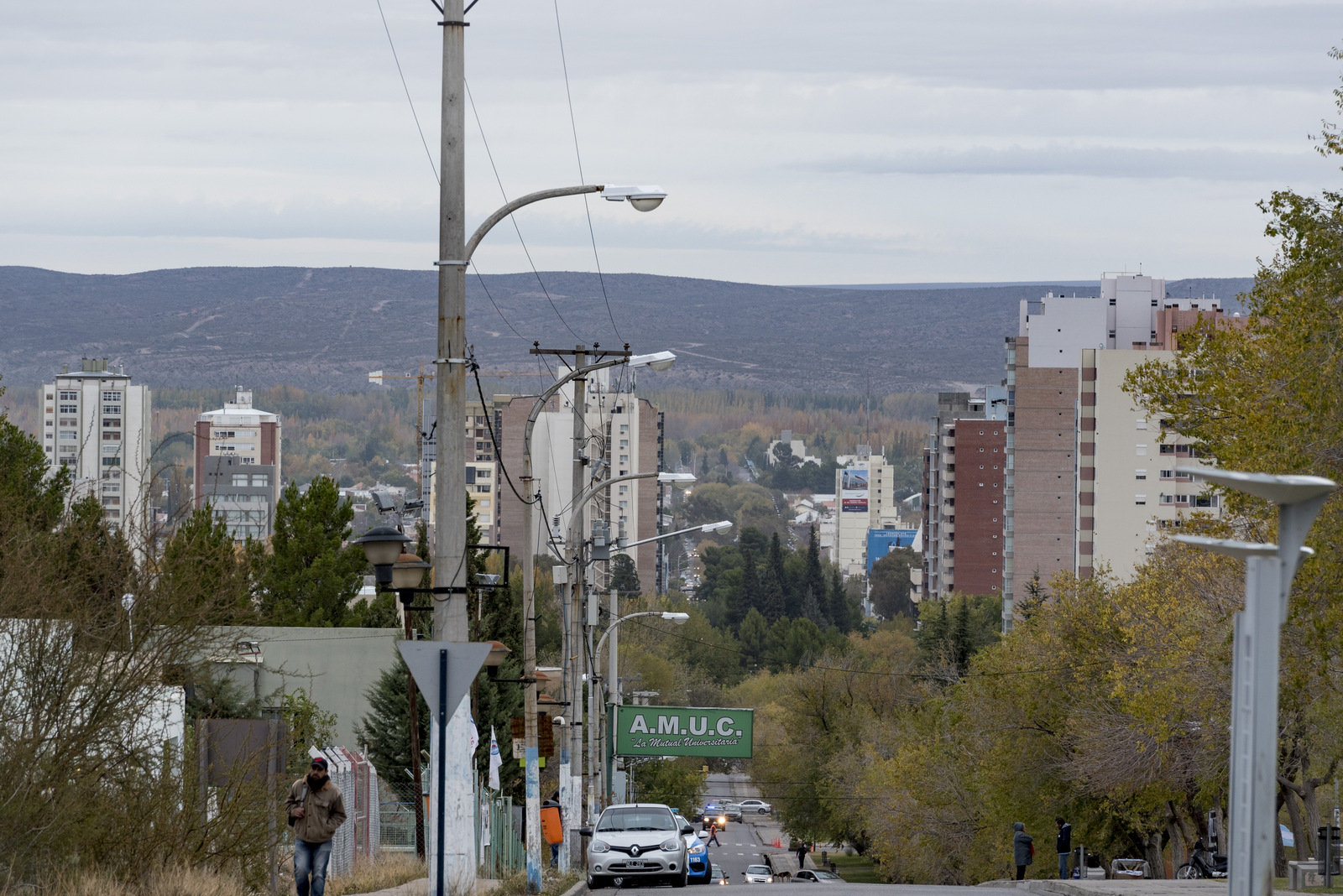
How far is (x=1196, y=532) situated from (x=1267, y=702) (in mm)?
15675

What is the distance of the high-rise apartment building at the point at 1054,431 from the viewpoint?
121062 mm

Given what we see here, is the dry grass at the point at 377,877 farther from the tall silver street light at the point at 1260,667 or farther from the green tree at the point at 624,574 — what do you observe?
the green tree at the point at 624,574

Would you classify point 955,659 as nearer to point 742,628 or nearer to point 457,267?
point 457,267

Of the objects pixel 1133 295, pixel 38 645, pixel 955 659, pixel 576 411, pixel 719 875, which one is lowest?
pixel 719 875

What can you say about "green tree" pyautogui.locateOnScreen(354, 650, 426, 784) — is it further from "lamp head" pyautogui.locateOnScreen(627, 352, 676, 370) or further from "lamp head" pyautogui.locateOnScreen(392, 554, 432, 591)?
"lamp head" pyautogui.locateOnScreen(392, 554, 432, 591)

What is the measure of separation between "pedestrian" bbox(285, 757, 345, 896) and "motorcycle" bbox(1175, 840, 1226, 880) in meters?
21.3

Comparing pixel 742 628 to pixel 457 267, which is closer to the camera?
pixel 457 267

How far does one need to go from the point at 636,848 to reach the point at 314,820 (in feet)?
33.0

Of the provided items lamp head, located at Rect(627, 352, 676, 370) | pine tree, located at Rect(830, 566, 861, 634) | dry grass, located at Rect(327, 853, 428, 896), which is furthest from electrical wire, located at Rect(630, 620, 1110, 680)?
pine tree, located at Rect(830, 566, 861, 634)

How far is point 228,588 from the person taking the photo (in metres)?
Result: 16.7

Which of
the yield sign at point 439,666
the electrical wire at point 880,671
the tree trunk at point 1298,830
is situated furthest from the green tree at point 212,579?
the electrical wire at point 880,671

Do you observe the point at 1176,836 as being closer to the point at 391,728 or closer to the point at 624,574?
the point at 391,728

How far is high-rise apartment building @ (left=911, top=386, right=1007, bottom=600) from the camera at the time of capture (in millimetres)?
160750

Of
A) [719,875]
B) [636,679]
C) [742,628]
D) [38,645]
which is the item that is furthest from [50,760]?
[742,628]
